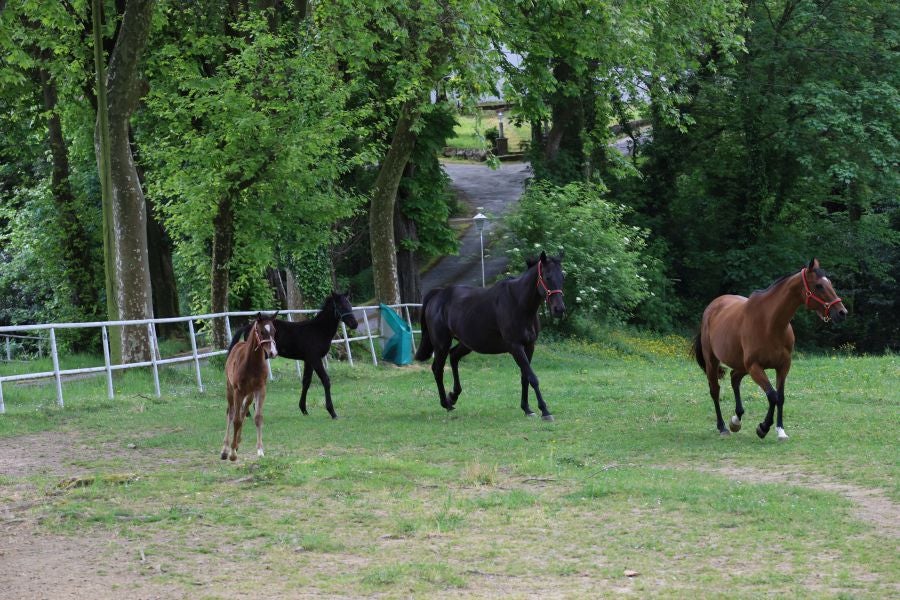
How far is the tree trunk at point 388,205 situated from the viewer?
27.1 meters

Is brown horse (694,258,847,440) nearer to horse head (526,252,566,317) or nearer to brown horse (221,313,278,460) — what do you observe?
horse head (526,252,566,317)

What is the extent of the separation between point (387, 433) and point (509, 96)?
11.9 meters

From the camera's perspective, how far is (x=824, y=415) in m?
15.4

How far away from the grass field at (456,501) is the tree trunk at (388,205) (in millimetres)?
10226

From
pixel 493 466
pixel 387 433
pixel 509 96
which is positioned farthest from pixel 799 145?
pixel 493 466

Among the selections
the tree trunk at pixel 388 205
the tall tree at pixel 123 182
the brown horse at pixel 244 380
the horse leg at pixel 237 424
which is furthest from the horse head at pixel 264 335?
the tree trunk at pixel 388 205

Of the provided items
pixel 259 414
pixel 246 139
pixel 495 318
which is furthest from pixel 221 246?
pixel 259 414

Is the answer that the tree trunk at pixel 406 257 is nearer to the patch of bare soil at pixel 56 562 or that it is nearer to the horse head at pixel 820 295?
the horse head at pixel 820 295

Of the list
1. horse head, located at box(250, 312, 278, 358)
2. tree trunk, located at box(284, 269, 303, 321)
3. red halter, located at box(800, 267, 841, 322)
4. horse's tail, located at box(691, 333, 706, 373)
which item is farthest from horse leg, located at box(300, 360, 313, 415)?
tree trunk, located at box(284, 269, 303, 321)

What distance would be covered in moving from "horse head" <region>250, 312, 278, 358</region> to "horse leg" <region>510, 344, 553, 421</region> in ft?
16.7

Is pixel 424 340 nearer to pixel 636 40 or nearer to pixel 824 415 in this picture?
pixel 824 415

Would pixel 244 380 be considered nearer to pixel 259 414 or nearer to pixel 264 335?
pixel 259 414

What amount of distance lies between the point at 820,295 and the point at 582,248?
1805 cm

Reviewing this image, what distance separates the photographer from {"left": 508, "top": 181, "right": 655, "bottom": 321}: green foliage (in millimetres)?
30625
